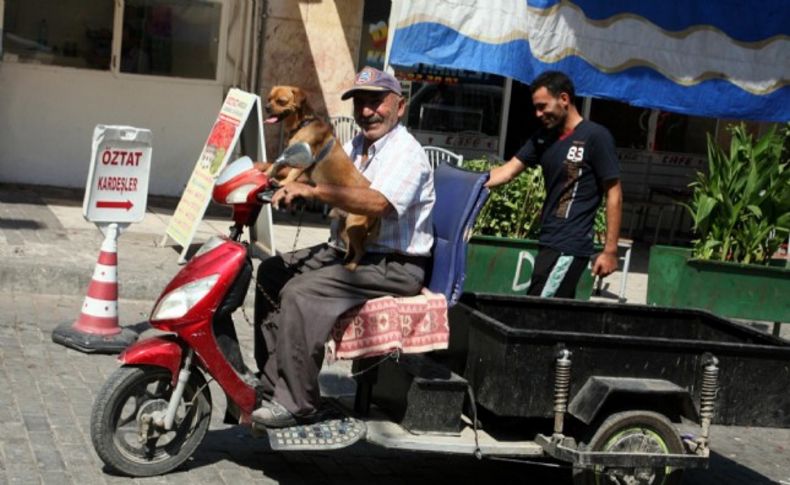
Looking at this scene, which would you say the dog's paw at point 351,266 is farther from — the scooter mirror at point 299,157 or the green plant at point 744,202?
the green plant at point 744,202

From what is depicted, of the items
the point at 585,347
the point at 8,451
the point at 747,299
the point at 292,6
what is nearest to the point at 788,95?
the point at 747,299

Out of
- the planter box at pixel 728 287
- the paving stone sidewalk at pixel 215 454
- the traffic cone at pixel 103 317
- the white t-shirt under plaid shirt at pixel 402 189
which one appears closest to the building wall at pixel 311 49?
the planter box at pixel 728 287

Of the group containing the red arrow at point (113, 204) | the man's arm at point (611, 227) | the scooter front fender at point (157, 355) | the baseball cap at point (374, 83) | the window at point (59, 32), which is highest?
the window at point (59, 32)

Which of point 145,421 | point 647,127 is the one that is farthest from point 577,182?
point 647,127

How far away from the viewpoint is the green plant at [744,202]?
9.19 meters

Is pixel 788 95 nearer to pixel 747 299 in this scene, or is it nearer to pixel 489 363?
pixel 747 299

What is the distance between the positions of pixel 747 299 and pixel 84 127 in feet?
22.9

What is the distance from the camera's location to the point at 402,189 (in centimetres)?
521

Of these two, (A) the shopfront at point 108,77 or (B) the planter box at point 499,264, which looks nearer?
(B) the planter box at point 499,264

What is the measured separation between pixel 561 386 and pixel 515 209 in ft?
15.1

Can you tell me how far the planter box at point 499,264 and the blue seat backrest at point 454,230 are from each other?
3.75m

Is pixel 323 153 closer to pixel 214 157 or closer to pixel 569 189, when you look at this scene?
pixel 569 189

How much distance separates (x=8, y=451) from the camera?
18.1ft

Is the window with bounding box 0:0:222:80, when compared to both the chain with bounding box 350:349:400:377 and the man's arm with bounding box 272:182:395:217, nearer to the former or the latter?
the chain with bounding box 350:349:400:377
